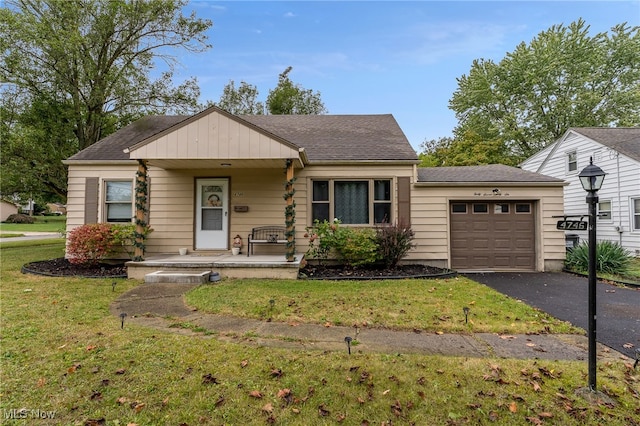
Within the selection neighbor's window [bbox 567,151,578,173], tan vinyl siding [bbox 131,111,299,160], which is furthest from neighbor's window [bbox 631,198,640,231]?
tan vinyl siding [bbox 131,111,299,160]

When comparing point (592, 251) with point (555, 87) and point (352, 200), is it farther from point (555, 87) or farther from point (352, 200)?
point (555, 87)

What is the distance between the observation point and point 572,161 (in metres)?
12.9

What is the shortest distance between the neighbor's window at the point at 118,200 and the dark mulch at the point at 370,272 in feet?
18.4

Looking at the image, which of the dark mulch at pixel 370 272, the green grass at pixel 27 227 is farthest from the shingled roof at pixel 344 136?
the green grass at pixel 27 227

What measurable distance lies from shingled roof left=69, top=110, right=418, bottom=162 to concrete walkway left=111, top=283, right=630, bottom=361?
5393mm

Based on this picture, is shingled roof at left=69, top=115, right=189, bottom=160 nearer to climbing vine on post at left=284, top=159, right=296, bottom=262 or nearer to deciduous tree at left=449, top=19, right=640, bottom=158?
climbing vine on post at left=284, top=159, right=296, bottom=262

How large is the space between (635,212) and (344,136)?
10327 mm

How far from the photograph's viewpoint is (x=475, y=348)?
10.9ft

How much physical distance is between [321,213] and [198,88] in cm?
1056

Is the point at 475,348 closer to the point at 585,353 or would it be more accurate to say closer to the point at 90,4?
the point at 585,353

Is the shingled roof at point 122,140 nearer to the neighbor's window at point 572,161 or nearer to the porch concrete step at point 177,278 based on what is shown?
the porch concrete step at point 177,278

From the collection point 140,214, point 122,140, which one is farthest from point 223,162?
point 122,140

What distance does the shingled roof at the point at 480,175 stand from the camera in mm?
8328

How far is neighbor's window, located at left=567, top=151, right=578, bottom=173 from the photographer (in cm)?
1267
